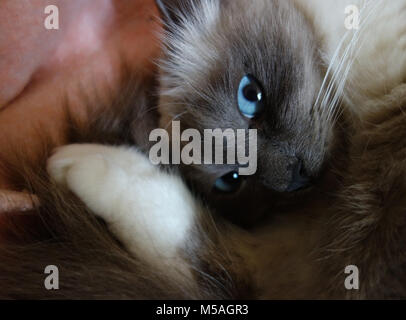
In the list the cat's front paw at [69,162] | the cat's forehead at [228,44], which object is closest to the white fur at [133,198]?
the cat's front paw at [69,162]

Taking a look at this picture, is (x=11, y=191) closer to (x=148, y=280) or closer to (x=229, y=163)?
(x=148, y=280)

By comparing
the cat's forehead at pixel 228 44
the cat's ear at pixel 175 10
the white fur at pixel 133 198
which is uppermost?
the cat's ear at pixel 175 10

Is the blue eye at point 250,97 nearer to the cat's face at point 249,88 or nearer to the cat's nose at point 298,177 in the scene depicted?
the cat's face at point 249,88

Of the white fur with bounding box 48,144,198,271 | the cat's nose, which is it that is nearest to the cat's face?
the cat's nose

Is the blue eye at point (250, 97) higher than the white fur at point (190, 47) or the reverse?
the reverse

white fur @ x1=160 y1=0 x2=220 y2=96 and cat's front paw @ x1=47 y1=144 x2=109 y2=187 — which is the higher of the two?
white fur @ x1=160 y1=0 x2=220 y2=96

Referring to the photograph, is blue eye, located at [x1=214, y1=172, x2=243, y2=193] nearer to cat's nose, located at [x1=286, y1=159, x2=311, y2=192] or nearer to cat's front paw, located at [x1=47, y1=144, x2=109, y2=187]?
cat's nose, located at [x1=286, y1=159, x2=311, y2=192]

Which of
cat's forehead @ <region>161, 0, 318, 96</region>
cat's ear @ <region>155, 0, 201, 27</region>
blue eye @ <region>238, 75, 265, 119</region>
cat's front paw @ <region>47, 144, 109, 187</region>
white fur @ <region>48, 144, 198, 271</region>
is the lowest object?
white fur @ <region>48, 144, 198, 271</region>
